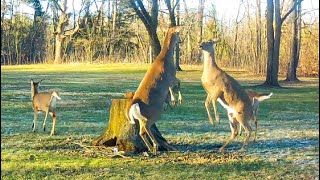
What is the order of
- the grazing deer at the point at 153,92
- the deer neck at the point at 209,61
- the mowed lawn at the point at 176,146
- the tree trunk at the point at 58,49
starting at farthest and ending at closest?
the tree trunk at the point at 58,49, the mowed lawn at the point at 176,146, the grazing deer at the point at 153,92, the deer neck at the point at 209,61

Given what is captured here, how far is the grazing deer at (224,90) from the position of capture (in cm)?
329

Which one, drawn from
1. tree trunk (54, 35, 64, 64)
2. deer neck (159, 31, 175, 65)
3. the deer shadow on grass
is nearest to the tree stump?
the deer shadow on grass

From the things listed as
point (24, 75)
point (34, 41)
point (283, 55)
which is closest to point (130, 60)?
point (24, 75)

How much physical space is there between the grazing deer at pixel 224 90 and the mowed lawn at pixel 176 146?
0.57 meters

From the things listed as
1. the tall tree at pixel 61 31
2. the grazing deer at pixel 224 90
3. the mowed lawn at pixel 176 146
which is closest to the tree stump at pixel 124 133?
the mowed lawn at pixel 176 146

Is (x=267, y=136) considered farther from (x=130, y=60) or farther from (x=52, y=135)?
(x=130, y=60)

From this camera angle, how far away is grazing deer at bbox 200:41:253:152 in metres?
3.29

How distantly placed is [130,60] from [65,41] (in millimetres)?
6739

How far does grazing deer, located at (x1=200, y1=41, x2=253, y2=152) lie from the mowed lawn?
572 mm

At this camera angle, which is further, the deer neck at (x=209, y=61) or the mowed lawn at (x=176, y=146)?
the mowed lawn at (x=176, y=146)

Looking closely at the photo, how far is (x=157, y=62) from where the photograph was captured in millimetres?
3580

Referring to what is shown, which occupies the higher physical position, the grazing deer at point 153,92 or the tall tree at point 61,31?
the tall tree at point 61,31

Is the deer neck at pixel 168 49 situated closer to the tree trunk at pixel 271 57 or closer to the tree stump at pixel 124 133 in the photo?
the tree stump at pixel 124 133

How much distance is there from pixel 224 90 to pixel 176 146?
2.00 meters
